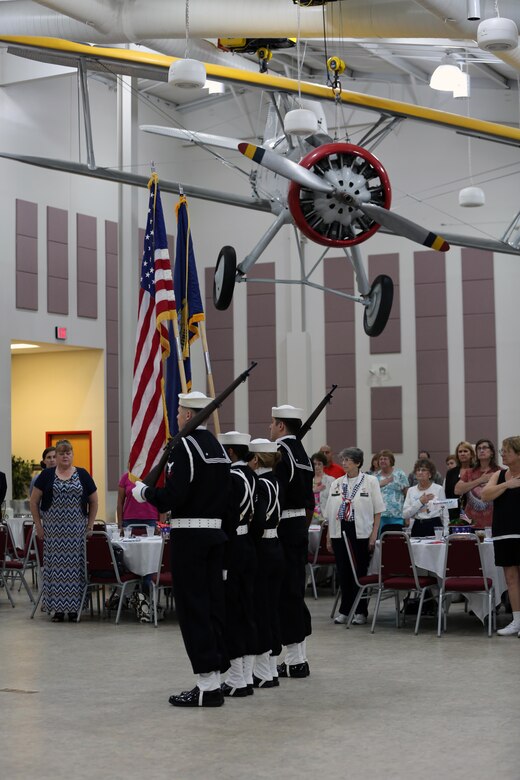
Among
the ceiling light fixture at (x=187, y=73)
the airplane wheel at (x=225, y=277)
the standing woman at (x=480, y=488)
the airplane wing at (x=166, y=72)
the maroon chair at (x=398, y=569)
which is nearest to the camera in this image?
the maroon chair at (x=398, y=569)

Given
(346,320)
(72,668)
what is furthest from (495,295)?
(72,668)

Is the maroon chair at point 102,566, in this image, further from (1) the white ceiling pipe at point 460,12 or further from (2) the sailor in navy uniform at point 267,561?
(1) the white ceiling pipe at point 460,12

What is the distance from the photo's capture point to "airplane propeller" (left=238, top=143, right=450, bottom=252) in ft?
36.3

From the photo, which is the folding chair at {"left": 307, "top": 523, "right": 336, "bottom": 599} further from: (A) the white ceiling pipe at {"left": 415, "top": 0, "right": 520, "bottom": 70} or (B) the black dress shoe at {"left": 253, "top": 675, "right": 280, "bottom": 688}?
(A) the white ceiling pipe at {"left": 415, "top": 0, "right": 520, "bottom": 70}

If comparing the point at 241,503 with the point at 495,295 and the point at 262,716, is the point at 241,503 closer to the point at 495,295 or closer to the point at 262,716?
the point at 262,716

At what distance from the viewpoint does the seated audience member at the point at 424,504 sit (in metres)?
9.99

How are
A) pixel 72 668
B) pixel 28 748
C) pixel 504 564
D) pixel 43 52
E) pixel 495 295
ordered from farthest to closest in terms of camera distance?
pixel 495 295, pixel 43 52, pixel 504 564, pixel 72 668, pixel 28 748

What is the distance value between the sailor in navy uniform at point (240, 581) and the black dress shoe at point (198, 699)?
0.80 ft

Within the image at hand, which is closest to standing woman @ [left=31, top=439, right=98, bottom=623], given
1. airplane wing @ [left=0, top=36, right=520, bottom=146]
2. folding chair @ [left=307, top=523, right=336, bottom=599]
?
folding chair @ [left=307, top=523, right=336, bottom=599]

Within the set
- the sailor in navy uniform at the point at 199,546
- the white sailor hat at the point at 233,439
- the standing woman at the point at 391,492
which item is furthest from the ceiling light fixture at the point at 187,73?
the sailor in navy uniform at the point at 199,546

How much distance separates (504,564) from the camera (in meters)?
8.88

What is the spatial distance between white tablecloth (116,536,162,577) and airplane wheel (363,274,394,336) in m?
5.95

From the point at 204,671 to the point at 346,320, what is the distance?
1450 centimetres

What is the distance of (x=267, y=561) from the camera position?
6703 mm
